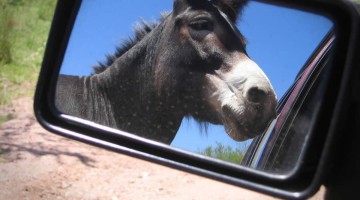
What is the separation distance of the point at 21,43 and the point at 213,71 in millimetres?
6518

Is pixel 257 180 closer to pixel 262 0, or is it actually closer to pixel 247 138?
pixel 247 138

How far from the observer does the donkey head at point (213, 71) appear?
5.51 ft

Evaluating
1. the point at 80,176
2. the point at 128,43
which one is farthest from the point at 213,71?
the point at 80,176

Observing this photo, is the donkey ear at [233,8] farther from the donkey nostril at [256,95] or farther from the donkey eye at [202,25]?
the donkey nostril at [256,95]

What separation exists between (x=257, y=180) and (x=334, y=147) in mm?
311

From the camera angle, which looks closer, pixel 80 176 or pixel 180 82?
pixel 180 82

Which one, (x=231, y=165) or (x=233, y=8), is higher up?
(x=233, y=8)

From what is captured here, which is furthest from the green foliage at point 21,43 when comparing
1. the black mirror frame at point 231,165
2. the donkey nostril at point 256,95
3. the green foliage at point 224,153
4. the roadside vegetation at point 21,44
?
the donkey nostril at point 256,95

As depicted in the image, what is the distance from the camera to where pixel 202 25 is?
1.97 m

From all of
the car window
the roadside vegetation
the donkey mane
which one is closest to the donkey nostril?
the car window

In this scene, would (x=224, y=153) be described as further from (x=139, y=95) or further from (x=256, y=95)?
(x=139, y=95)

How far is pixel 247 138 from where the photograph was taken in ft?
5.77

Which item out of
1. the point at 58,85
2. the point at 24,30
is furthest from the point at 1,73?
the point at 58,85

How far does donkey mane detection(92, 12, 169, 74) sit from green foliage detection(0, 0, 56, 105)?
4.50 metres
